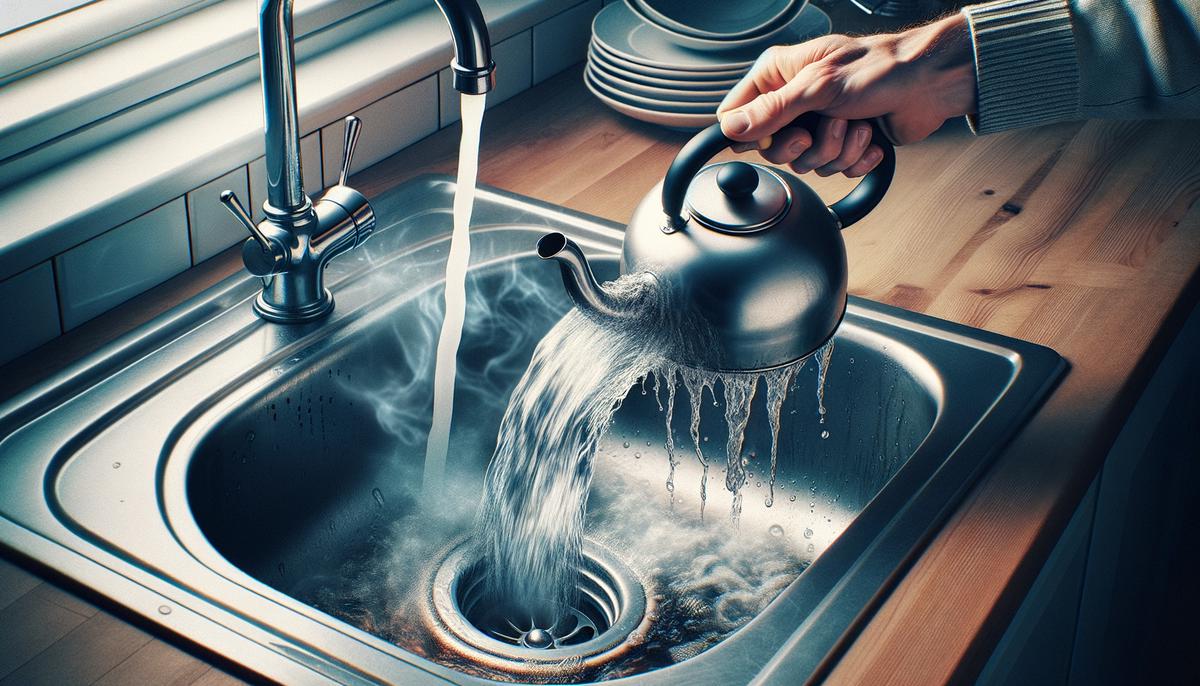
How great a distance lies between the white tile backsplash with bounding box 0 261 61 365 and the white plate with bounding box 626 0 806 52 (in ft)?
2.65

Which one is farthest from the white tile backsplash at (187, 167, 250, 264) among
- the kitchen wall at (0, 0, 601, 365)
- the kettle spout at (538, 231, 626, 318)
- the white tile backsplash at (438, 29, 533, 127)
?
the kettle spout at (538, 231, 626, 318)

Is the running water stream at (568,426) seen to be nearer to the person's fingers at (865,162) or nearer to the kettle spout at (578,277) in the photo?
the kettle spout at (578,277)

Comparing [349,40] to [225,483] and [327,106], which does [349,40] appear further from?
[225,483]

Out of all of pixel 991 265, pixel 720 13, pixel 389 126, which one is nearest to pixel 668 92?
pixel 720 13

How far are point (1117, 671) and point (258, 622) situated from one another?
1289 mm

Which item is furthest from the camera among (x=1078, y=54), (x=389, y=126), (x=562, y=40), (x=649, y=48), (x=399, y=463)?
(x=562, y=40)

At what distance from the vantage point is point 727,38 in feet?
4.94

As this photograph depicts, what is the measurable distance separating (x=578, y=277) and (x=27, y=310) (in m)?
0.52

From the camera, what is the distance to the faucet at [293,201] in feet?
2.98

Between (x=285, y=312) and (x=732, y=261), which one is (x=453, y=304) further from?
(x=732, y=261)

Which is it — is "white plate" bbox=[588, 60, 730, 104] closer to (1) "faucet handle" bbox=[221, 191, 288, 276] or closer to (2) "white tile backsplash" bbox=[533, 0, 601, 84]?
(2) "white tile backsplash" bbox=[533, 0, 601, 84]

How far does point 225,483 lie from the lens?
40.0 inches

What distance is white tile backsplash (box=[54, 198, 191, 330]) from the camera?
1.07 metres

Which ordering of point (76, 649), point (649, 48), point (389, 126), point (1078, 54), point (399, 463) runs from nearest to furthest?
point (76, 649) → point (1078, 54) → point (399, 463) → point (389, 126) → point (649, 48)
